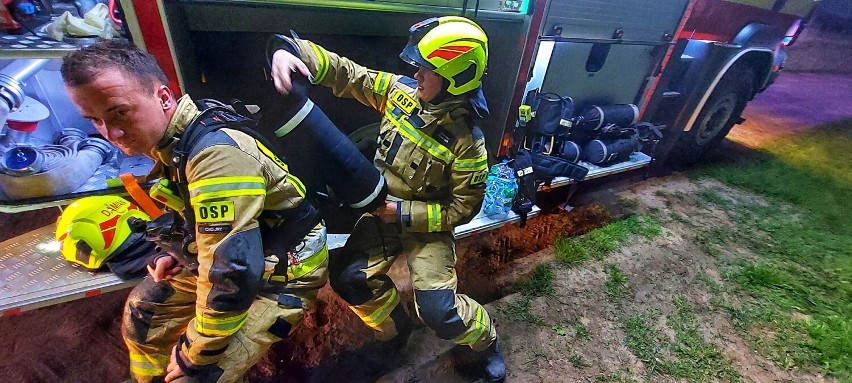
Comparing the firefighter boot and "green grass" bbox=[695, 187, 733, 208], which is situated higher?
the firefighter boot

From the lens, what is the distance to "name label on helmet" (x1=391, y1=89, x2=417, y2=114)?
2091mm

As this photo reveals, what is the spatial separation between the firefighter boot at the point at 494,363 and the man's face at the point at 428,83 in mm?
1502

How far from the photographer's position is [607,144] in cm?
400

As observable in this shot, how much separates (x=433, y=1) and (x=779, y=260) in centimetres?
399

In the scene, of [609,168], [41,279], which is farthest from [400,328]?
[609,168]

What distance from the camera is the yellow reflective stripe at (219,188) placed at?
135 centimetres

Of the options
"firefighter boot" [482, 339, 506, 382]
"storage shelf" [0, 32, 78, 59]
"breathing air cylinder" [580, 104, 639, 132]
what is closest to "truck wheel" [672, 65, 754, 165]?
"breathing air cylinder" [580, 104, 639, 132]

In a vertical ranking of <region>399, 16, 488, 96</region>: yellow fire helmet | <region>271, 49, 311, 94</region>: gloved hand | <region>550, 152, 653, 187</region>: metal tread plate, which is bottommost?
<region>550, 152, 653, 187</region>: metal tread plate

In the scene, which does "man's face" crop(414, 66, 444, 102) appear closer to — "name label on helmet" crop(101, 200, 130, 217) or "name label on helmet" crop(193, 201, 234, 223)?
"name label on helmet" crop(193, 201, 234, 223)

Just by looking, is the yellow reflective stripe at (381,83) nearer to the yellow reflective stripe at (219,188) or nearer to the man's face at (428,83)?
the man's face at (428,83)

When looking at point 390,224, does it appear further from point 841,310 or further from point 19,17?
point 841,310

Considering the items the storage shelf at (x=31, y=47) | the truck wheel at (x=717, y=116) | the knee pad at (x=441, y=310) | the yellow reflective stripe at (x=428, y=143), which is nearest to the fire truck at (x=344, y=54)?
the storage shelf at (x=31, y=47)

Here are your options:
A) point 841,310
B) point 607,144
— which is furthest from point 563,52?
point 841,310

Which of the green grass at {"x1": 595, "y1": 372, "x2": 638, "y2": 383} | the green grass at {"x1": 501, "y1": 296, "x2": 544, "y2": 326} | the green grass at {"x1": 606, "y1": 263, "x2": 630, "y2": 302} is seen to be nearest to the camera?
the green grass at {"x1": 595, "y1": 372, "x2": 638, "y2": 383}
